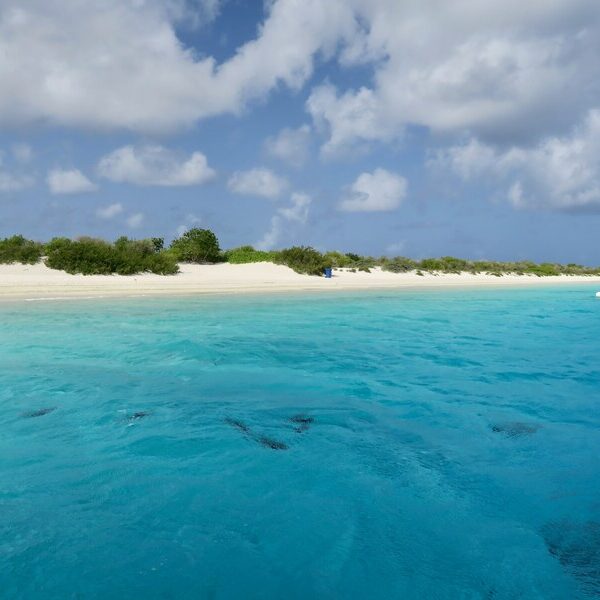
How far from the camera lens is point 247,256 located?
1724 inches

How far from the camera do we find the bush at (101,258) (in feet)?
99.5

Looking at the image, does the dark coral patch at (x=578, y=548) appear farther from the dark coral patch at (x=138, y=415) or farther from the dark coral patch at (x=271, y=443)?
the dark coral patch at (x=138, y=415)

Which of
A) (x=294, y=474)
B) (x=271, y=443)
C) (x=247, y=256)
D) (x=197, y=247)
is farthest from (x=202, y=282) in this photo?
(x=294, y=474)

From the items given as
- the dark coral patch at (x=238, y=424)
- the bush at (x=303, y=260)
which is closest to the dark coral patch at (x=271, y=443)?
the dark coral patch at (x=238, y=424)

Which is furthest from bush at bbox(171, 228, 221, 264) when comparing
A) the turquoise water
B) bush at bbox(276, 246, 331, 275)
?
the turquoise water

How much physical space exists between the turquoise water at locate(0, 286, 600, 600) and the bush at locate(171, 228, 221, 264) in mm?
29000

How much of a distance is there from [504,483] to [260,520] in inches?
99.4

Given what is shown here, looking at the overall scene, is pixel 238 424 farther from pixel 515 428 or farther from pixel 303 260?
pixel 303 260

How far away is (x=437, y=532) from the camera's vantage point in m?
4.34

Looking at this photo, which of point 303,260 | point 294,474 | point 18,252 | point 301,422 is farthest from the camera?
point 303,260

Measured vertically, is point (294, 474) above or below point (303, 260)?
below

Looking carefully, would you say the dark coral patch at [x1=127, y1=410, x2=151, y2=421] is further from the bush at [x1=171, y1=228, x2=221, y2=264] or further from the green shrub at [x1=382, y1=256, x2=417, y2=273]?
the green shrub at [x1=382, y1=256, x2=417, y2=273]

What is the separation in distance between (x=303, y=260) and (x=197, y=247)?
26.9 feet

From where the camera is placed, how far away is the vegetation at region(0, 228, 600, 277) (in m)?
30.6
